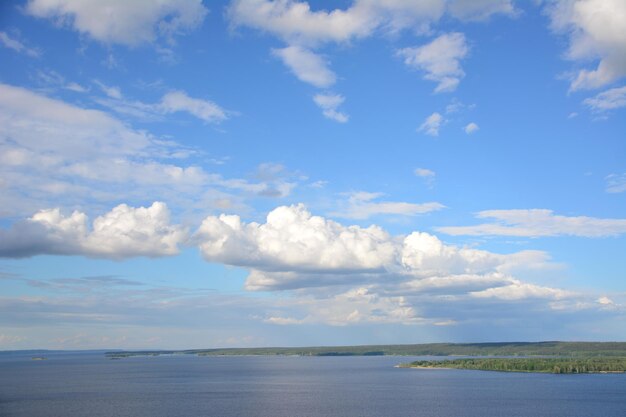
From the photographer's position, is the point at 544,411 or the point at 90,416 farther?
the point at 544,411

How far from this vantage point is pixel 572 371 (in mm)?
Answer: 194000

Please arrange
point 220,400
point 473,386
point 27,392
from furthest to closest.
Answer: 1. point 473,386
2. point 27,392
3. point 220,400

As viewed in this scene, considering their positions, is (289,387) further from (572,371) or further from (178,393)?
(572,371)

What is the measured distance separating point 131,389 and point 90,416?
53082 millimetres

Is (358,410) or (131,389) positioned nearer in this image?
(358,410)

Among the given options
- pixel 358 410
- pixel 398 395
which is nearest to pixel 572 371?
pixel 398 395

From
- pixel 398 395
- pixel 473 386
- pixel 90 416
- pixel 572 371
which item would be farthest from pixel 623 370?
pixel 90 416

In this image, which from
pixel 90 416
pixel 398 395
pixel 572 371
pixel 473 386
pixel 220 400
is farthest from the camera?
pixel 572 371

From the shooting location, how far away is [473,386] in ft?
468

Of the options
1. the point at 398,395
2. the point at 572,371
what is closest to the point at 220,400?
the point at 398,395

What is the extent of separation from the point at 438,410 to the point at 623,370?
132 m

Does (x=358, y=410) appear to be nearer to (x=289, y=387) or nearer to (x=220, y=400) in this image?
(x=220, y=400)

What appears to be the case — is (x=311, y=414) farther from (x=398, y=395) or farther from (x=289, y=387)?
(x=289, y=387)

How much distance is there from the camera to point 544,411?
95625 millimetres
